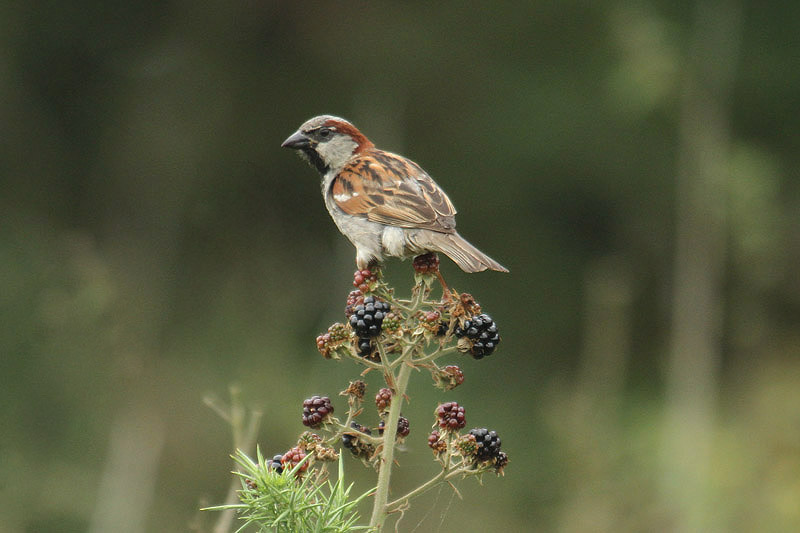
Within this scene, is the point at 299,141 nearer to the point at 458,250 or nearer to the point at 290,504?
the point at 458,250

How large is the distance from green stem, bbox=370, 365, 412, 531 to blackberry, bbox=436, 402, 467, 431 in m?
0.14

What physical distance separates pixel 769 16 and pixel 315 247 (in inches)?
208

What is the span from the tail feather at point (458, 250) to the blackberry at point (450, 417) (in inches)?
32.6

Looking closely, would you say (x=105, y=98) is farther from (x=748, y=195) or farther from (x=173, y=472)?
(x=748, y=195)

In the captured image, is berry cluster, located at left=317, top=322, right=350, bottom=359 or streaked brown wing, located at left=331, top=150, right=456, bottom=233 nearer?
berry cluster, located at left=317, top=322, right=350, bottom=359

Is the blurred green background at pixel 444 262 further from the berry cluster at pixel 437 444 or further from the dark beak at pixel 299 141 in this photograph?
the berry cluster at pixel 437 444

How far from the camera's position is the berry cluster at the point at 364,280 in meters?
2.35

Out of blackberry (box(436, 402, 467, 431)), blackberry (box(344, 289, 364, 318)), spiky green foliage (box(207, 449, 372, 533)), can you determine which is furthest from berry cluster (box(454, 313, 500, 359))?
spiky green foliage (box(207, 449, 372, 533))

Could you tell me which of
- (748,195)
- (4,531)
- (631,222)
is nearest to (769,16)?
(631,222)

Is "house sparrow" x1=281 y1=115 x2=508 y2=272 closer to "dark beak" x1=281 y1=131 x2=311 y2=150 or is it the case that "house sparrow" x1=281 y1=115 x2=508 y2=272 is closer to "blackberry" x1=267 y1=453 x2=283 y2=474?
"dark beak" x1=281 y1=131 x2=311 y2=150

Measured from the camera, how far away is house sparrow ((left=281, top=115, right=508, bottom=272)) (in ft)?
10.7

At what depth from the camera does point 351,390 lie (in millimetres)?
2178

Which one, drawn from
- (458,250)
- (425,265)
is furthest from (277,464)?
(458,250)

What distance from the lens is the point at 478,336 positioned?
2133mm
